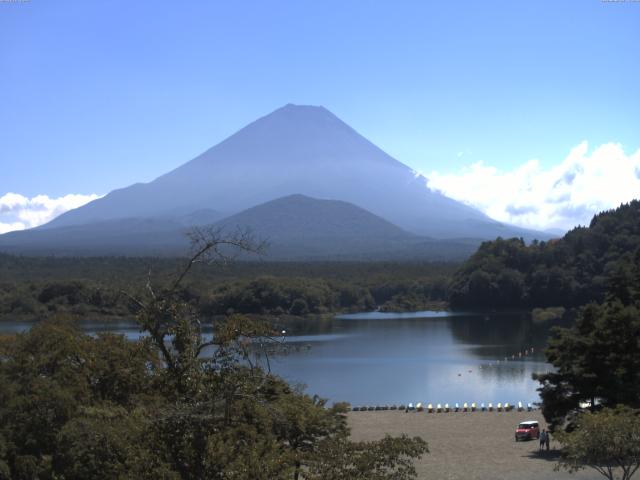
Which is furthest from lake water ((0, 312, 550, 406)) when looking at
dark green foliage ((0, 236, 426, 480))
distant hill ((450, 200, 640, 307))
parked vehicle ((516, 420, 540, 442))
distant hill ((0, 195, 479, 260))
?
distant hill ((0, 195, 479, 260))

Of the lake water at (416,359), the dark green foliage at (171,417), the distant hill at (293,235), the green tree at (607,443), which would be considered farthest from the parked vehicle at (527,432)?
the distant hill at (293,235)

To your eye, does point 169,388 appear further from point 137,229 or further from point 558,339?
point 137,229

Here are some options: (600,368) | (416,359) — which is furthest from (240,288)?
(600,368)

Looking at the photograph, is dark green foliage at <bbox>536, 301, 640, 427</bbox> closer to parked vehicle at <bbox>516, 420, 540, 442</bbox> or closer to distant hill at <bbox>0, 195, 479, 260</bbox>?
parked vehicle at <bbox>516, 420, 540, 442</bbox>

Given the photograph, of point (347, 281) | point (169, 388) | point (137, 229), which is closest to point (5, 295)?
point (347, 281)

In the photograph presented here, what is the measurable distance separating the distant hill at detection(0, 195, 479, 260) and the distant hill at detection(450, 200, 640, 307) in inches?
2789

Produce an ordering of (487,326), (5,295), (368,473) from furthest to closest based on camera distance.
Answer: (5,295)
(487,326)
(368,473)

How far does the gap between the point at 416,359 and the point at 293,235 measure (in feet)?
461

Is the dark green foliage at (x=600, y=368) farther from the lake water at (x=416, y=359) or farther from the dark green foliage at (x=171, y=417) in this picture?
the dark green foliage at (x=171, y=417)

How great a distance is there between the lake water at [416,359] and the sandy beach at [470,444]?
111 inches

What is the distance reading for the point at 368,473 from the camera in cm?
809

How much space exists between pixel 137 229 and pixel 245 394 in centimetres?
18333

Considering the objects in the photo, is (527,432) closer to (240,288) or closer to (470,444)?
(470,444)

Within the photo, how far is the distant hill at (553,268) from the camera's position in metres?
62.4
